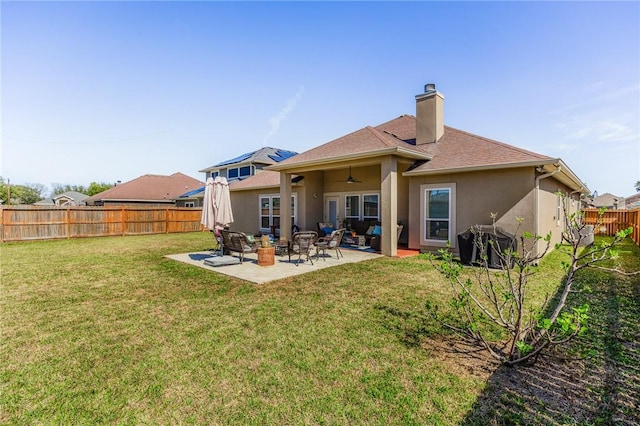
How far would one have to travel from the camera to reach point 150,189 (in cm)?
3150

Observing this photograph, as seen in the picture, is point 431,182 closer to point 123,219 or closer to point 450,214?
point 450,214

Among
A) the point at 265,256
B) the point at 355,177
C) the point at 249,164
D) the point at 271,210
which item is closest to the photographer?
the point at 265,256

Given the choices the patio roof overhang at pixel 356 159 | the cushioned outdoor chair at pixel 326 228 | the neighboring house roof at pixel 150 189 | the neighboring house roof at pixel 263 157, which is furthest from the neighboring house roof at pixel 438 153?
Answer: the neighboring house roof at pixel 150 189

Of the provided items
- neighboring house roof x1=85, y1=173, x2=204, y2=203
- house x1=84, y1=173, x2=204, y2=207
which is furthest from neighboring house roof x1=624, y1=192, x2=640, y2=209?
neighboring house roof x1=85, y1=173, x2=204, y2=203

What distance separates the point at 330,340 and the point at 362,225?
991 centimetres

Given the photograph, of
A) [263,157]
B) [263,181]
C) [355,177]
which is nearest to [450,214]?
[355,177]

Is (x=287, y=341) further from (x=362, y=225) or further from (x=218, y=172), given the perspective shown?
(x=218, y=172)

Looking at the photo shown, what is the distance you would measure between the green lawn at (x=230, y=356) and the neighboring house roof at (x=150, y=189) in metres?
25.5

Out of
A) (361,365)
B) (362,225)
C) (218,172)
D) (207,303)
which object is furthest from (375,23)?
(218,172)

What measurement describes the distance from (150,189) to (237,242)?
27.3m

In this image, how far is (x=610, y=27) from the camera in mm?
8516

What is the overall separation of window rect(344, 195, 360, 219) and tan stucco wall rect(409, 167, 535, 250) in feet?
13.4

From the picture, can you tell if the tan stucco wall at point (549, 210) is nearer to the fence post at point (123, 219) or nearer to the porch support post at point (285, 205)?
the porch support post at point (285, 205)

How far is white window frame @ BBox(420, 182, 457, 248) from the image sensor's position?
10.4m
